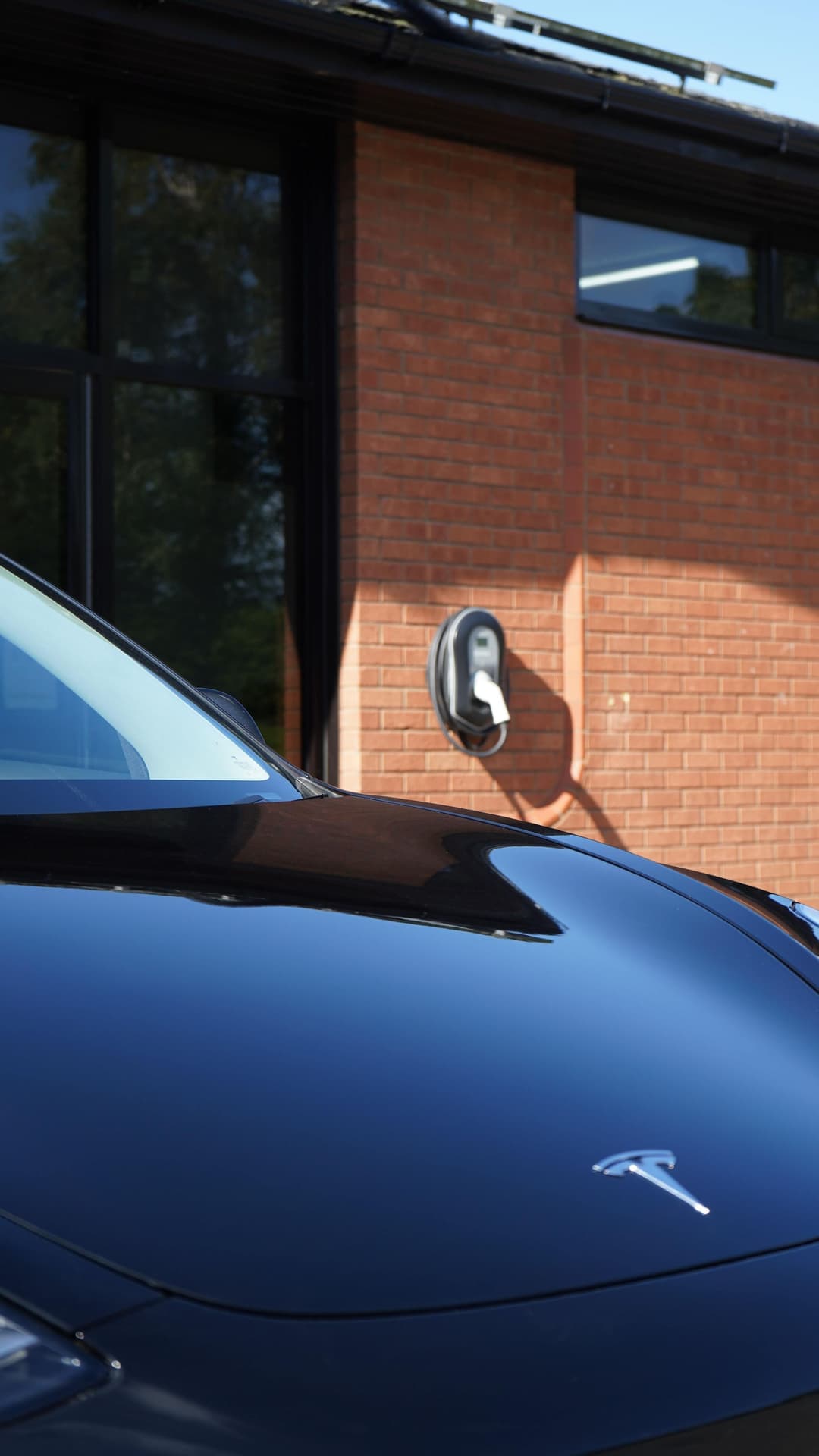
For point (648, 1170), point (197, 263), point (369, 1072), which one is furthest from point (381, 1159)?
point (197, 263)

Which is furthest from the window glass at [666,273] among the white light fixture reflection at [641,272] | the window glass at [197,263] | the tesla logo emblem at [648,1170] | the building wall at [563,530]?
the tesla logo emblem at [648,1170]

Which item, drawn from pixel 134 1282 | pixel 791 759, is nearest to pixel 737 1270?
pixel 134 1282

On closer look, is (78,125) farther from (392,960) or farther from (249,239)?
(392,960)

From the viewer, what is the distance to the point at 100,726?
94.3 inches

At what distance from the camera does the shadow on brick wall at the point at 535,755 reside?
6.71 meters

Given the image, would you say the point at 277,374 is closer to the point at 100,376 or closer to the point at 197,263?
the point at 197,263

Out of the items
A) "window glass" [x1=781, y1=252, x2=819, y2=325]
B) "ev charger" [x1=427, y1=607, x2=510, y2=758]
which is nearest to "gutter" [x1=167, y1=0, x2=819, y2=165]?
"window glass" [x1=781, y1=252, x2=819, y2=325]

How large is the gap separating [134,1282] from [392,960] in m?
0.56

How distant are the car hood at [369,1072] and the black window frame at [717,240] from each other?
18.4 ft

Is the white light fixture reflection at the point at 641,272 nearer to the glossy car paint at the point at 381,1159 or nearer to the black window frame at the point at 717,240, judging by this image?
the black window frame at the point at 717,240

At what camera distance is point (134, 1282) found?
112 cm

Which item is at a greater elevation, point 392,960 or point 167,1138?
point 392,960

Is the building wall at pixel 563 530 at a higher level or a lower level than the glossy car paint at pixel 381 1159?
higher

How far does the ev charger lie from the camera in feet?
21.0
